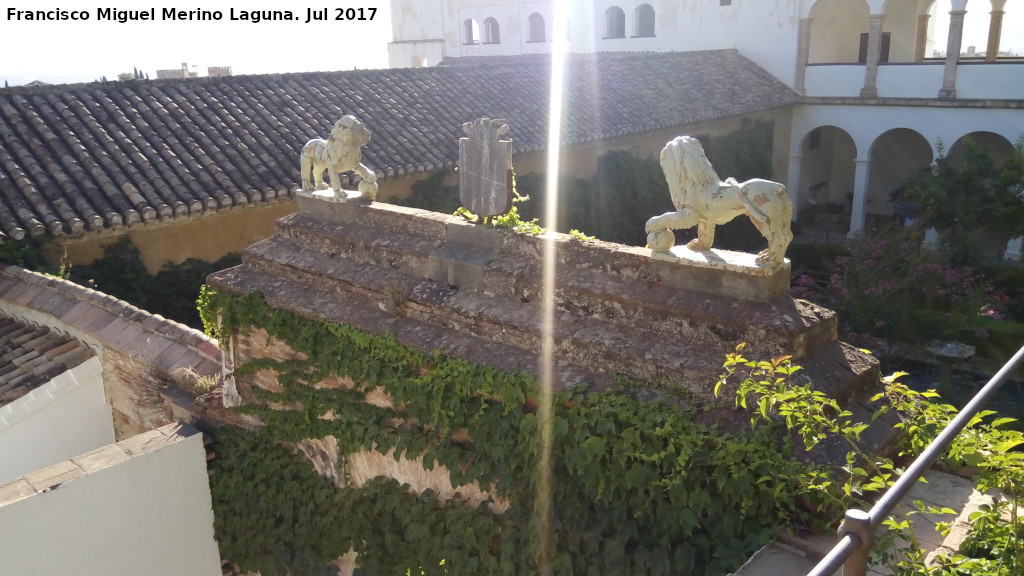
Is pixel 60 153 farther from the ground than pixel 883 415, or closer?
farther from the ground

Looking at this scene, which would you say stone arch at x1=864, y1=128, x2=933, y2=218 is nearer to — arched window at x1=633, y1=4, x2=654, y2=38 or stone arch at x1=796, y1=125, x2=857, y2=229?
stone arch at x1=796, y1=125, x2=857, y2=229

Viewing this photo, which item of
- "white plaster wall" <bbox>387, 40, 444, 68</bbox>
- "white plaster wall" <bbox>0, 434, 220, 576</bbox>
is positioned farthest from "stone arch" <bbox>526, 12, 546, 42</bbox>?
"white plaster wall" <bbox>0, 434, 220, 576</bbox>

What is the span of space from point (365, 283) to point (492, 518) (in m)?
1.69

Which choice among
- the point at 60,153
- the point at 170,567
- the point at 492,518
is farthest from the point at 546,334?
the point at 60,153

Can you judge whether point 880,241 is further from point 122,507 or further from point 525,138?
point 122,507

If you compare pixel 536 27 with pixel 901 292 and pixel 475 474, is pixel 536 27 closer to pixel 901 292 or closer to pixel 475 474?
pixel 901 292

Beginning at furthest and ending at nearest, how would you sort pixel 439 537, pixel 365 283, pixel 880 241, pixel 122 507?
pixel 880 241 → pixel 122 507 → pixel 365 283 → pixel 439 537

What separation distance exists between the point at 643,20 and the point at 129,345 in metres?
20.6

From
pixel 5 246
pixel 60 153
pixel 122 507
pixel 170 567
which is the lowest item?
pixel 170 567

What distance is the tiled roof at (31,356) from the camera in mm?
6500

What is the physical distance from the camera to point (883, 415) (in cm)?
341

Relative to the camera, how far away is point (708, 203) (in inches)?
143

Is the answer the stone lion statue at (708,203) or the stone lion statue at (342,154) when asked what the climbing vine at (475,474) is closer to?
the stone lion statue at (708,203)

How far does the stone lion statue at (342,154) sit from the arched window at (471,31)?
24445 millimetres
